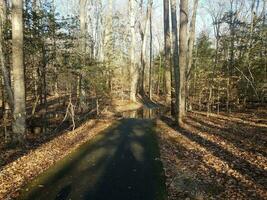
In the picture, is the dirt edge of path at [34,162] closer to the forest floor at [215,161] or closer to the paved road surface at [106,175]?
the paved road surface at [106,175]

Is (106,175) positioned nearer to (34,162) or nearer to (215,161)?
(34,162)

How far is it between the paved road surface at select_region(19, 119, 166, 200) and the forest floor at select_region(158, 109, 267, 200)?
1.48 feet

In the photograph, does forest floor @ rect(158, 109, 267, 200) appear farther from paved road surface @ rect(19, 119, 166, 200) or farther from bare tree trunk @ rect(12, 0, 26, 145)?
bare tree trunk @ rect(12, 0, 26, 145)

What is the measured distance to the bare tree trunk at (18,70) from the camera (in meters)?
10.9

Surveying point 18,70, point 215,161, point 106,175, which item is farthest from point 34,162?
point 215,161

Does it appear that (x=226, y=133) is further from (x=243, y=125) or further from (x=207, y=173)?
(x=207, y=173)

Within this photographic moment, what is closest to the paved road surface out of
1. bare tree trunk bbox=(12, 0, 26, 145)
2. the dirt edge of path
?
→ the dirt edge of path

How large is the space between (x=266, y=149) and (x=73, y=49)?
12.5m

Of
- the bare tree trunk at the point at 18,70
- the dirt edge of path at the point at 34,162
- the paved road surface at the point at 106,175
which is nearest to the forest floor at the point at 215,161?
the paved road surface at the point at 106,175

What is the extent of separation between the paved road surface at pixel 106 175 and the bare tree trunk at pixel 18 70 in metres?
2.57

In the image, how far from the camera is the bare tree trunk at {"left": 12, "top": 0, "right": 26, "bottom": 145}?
1090 centimetres

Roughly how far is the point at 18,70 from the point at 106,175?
5.62 metres

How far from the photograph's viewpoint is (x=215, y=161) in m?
8.89

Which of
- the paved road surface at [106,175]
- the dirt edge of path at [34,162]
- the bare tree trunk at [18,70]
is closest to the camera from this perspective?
the paved road surface at [106,175]
